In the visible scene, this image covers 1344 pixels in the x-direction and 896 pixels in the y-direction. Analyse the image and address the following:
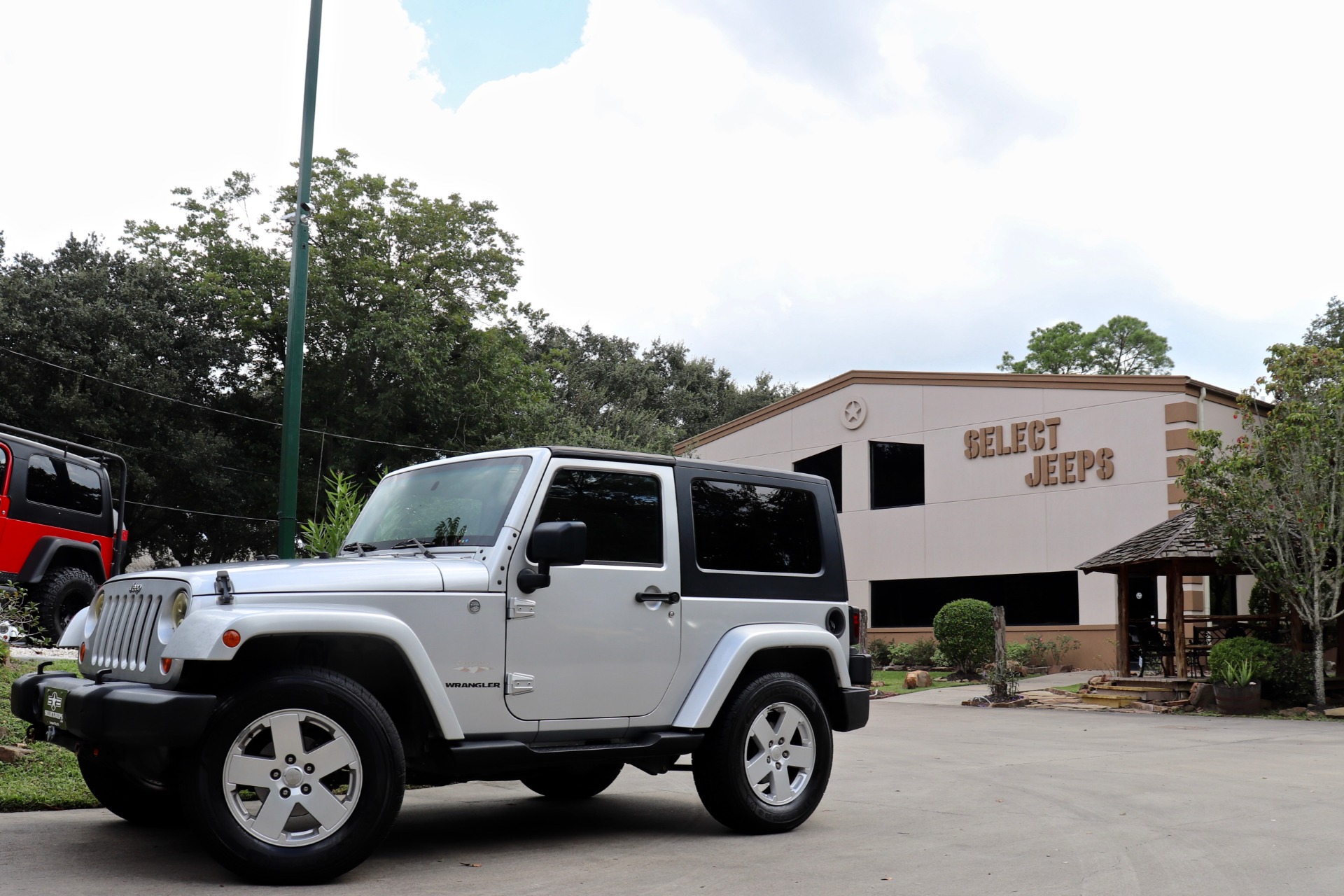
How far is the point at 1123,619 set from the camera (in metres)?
22.5

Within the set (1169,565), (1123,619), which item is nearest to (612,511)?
(1169,565)

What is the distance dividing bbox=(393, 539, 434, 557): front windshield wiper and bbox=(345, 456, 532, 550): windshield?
0.03 m

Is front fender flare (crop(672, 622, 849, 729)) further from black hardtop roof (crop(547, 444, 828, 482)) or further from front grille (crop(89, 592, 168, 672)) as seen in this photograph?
front grille (crop(89, 592, 168, 672))

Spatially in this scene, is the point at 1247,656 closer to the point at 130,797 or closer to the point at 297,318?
the point at 297,318

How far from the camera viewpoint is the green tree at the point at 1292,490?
718 inches

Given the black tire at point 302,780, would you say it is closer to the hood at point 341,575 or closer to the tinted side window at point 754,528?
the hood at point 341,575

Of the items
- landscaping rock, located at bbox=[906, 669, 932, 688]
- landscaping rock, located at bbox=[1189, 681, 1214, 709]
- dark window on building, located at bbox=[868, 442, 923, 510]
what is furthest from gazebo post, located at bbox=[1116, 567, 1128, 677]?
dark window on building, located at bbox=[868, 442, 923, 510]

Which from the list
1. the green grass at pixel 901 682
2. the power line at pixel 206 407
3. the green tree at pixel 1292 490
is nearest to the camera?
the green tree at pixel 1292 490

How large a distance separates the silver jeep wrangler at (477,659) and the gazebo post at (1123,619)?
52.8 ft

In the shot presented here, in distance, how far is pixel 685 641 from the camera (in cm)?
684

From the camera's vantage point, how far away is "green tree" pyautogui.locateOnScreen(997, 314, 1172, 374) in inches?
2328

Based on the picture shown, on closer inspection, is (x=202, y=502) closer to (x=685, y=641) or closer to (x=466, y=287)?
(x=466, y=287)

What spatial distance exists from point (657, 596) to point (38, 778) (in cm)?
423

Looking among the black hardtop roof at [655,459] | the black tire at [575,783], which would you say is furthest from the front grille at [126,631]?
the black tire at [575,783]
